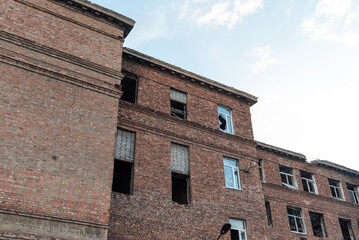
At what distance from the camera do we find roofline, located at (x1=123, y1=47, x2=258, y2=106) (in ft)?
59.5

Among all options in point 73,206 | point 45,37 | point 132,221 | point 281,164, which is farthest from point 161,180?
point 281,164

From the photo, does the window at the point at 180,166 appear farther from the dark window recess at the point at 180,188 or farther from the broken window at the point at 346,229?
the broken window at the point at 346,229

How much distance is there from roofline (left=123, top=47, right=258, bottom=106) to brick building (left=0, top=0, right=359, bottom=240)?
0.21ft

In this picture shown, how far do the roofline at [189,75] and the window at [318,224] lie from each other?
8753 mm

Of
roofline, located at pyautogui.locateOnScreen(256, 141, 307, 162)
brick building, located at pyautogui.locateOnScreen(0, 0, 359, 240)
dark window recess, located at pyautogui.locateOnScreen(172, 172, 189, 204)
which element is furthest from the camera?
roofline, located at pyautogui.locateOnScreen(256, 141, 307, 162)

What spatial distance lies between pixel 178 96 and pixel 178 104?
45cm

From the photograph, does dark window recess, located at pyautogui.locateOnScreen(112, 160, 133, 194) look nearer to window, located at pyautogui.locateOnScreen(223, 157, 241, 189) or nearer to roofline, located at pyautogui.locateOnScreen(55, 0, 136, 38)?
window, located at pyautogui.locateOnScreen(223, 157, 241, 189)

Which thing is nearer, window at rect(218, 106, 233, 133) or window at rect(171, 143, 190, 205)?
window at rect(171, 143, 190, 205)

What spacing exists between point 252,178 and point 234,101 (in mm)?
4892

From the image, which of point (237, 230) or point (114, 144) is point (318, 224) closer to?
point (237, 230)

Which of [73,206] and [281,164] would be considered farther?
[281,164]

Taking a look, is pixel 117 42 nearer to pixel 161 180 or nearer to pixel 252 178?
pixel 161 180

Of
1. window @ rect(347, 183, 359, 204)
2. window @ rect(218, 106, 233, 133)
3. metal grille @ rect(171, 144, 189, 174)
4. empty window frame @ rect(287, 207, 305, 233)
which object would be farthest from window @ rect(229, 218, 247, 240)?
window @ rect(347, 183, 359, 204)

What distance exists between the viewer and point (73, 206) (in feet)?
37.1
